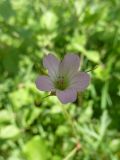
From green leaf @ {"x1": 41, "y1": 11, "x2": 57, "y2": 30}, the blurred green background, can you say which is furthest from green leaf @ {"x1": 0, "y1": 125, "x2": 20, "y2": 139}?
green leaf @ {"x1": 41, "y1": 11, "x2": 57, "y2": 30}

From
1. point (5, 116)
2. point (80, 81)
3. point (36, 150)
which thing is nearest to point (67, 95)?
point (80, 81)

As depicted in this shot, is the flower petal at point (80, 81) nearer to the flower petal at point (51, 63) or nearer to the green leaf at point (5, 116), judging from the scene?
the flower petal at point (51, 63)

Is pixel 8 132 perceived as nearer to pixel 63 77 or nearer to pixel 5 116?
pixel 5 116

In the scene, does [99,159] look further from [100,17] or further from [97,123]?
[100,17]

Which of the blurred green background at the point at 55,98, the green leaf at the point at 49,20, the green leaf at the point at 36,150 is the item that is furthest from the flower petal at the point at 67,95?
the green leaf at the point at 49,20

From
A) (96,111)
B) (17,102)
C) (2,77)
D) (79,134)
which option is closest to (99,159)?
(79,134)

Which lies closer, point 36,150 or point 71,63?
point 71,63

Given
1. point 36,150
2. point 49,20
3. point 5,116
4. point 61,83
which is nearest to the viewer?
point 61,83
